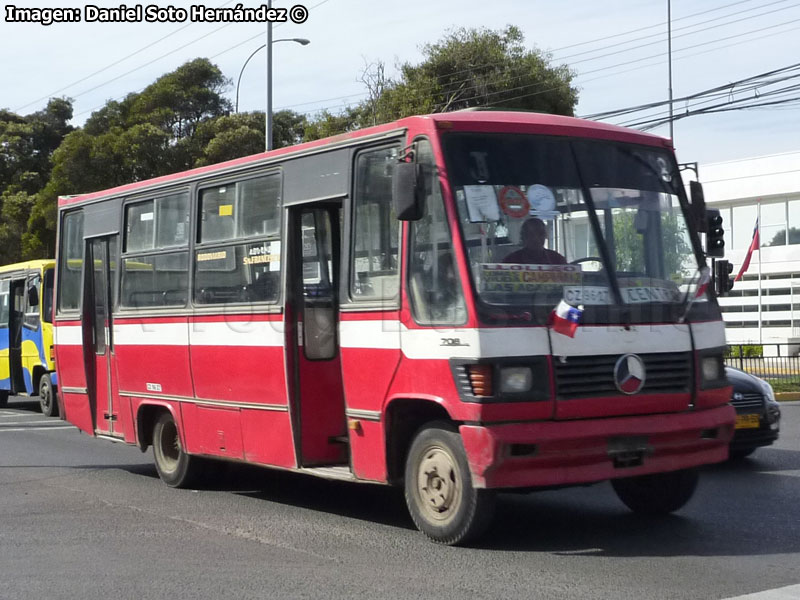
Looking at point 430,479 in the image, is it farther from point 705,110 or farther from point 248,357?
point 705,110

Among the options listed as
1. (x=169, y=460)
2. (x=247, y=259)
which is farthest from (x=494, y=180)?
(x=169, y=460)

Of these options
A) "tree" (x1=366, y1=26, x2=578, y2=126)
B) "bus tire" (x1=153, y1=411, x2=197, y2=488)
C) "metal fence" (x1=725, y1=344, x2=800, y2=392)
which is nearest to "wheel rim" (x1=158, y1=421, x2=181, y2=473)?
"bus tire" (x1=153, y1=411, x2=197, y2=488)

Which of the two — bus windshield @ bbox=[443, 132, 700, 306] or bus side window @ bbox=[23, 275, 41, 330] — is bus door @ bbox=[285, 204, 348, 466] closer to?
bus windshield @ bbox=[443, 132, 700, 306]

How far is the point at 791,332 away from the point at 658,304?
40.2 metres

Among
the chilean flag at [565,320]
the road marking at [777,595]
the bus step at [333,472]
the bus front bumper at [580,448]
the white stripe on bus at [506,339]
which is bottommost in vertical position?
the road marking at [777,595]

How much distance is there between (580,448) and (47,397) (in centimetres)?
1580

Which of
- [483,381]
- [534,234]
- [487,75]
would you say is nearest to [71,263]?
[534,234]

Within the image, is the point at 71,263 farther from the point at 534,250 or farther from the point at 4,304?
the point at 4,304

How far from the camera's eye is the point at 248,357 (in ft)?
31.8

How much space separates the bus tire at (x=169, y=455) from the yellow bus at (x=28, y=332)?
9.89m

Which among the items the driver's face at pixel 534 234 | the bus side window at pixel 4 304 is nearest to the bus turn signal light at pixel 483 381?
the driver's face at pixel 534 234

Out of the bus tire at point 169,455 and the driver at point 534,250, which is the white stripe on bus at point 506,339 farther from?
the bus tire at point 169,455

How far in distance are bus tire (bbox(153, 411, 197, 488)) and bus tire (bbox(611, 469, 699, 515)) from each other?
4221 millimetres

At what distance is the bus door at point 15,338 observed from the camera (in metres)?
22.4
